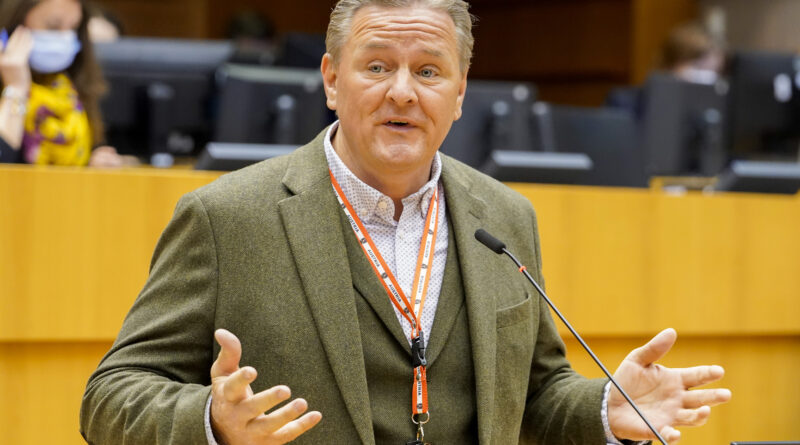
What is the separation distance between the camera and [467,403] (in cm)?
161

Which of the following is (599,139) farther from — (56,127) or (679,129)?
(56,127)

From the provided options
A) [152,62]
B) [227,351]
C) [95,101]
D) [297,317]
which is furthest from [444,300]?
[152,62]

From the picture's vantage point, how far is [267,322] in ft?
4.98

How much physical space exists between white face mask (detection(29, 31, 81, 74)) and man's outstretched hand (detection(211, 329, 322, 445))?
2219 mm

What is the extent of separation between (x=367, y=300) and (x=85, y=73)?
2.11 meters

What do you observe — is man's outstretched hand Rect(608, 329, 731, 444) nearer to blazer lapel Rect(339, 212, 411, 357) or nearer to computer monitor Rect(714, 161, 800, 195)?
blazer lapel Rect(339, 212, 411, 357)

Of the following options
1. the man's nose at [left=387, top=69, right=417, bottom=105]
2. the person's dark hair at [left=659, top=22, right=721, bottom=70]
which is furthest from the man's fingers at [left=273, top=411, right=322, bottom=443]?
the person's dark hair at [left=659, top=22, right=721, bottom=70]

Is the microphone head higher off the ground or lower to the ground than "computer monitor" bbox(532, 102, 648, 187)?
higher

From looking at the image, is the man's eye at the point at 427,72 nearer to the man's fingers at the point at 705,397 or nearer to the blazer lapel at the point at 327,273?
the blazer lapel at the point at 327,273

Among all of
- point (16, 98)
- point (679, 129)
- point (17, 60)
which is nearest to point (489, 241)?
point (16, 98)

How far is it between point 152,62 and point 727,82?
113 inches

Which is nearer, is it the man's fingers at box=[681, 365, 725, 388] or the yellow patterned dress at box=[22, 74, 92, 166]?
the man's fingers at box=[681, 365, 725, 388]

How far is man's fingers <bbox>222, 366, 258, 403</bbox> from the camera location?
4.09ft

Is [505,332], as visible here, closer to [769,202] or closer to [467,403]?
[467,403]
